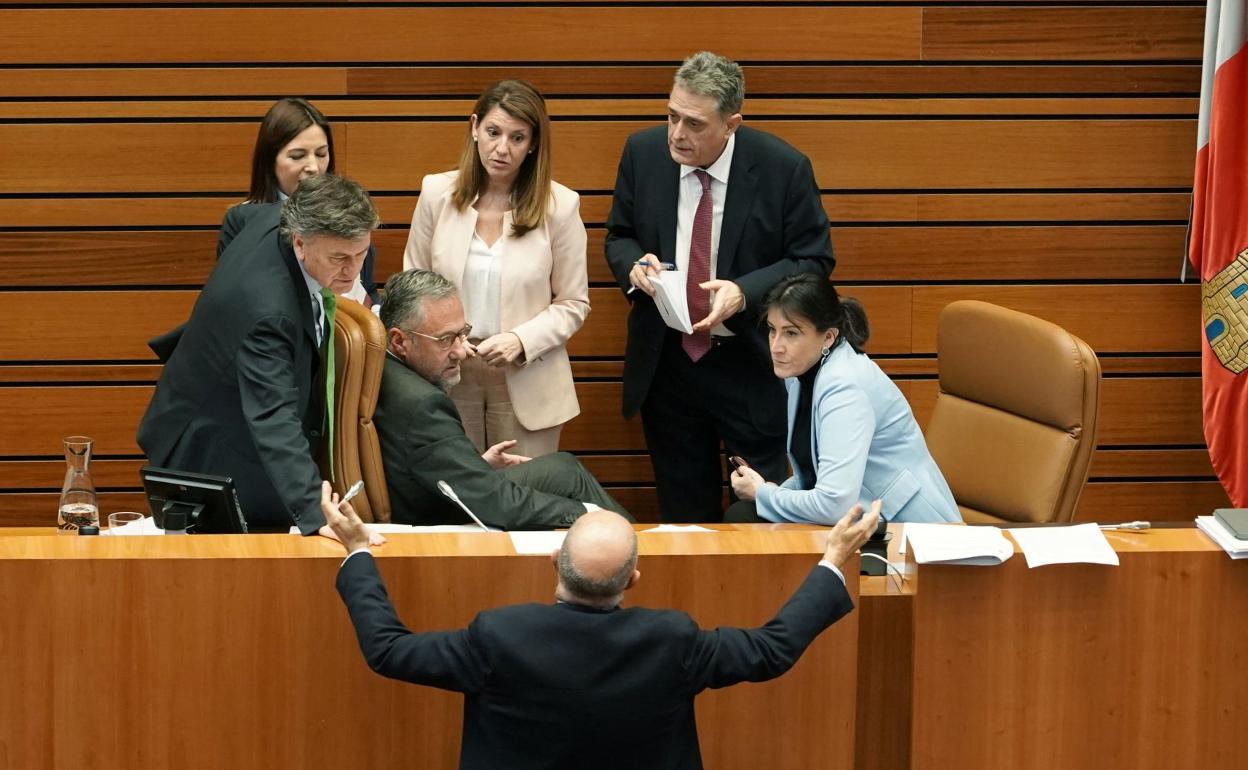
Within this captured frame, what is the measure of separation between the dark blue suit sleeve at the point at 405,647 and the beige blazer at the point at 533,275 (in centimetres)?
174

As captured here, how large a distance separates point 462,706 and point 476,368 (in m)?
1.60

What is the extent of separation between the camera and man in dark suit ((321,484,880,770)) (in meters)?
2.33

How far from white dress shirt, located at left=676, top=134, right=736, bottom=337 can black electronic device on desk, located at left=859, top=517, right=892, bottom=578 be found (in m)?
1.35

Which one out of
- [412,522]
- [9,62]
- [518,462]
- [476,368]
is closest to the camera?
[412,522]

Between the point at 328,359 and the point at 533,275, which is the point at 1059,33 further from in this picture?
the point at 328,359

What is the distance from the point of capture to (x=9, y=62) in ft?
15.6

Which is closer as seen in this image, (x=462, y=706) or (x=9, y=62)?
(x=462, y=706)

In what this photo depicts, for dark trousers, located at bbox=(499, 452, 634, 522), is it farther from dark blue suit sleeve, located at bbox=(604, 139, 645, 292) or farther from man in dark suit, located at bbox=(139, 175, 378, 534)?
dark blue suit sleeve, located at bbox=(604, 139, 645, 292)

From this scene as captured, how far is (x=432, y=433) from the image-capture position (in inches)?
131

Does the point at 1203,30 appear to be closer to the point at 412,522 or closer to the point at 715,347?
the point at 715,347

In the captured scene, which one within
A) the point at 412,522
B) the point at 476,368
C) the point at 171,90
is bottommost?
the point at 412,522

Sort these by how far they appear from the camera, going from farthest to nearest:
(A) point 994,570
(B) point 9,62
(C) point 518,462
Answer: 1. (B) point 9,62
2. (C) point 518,462
3. (A) point 994,570

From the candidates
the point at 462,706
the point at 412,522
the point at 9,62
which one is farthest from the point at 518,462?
the point at 9,62

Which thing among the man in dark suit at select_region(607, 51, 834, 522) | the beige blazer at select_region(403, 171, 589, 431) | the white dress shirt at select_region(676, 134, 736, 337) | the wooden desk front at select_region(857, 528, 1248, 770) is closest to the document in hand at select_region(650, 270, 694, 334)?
the man in dark suit at select_region(607, 51, 834, 522)
